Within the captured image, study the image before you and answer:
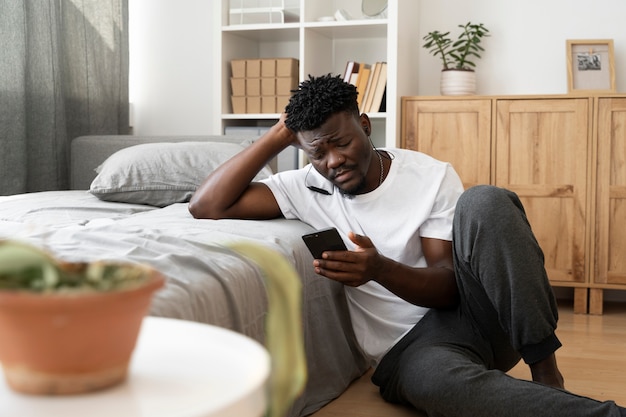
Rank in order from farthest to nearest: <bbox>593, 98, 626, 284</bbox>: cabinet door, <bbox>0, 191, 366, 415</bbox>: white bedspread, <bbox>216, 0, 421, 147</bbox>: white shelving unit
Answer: <bbox>216, 0, 421, 147</bbox>: white shelving unit
<bbox>593, 98, 626, 284</bbox>: cabinet door
<bbox>0, 191, 366, 415</bbox>: white bedspread

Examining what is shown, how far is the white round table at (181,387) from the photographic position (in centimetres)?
48

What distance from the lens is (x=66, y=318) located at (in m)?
0.46

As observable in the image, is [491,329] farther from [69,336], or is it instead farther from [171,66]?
[171,66]

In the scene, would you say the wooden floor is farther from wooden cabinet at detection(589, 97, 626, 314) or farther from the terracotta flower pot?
the terracotta flower pot

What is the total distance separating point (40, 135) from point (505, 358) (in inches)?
81.5

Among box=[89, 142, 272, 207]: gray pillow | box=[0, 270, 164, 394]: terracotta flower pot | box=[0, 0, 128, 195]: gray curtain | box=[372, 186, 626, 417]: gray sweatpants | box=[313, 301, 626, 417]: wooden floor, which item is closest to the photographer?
box=[0, 270, 164, 394]: terracotta flower pot

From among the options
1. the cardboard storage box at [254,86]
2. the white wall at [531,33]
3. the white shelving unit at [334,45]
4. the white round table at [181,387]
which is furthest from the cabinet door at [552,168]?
the white round table at [181,387]

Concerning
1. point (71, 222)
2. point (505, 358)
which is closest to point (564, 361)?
point (505, 358)

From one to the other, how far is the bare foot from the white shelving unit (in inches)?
71.7

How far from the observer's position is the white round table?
48 cm

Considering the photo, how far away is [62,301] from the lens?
0.45 m

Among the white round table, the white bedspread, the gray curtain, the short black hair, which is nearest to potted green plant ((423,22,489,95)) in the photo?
the gray curtain

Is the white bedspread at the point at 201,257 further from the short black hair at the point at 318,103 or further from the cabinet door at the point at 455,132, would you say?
the cabinet door at the point at 455,132

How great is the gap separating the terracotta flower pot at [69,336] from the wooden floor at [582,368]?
1.46 meters
